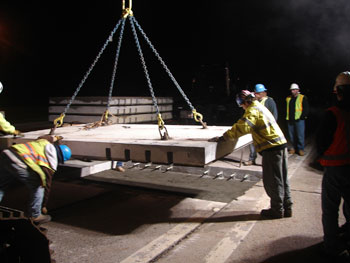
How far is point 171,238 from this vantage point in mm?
3725

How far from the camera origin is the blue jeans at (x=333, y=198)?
2992 mm

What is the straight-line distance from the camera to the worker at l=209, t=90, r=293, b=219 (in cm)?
399

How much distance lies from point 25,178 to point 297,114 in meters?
6.61

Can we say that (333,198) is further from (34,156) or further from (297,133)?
(297,133)

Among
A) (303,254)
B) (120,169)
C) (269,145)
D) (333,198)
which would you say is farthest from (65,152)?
(120,169)

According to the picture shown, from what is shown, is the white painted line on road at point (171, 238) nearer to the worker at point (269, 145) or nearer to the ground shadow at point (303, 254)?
the worker at point (269, 145)

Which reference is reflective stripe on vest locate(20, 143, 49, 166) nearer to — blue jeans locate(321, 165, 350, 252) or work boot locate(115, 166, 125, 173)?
blue jeans locate(321, 165, 350, 252)

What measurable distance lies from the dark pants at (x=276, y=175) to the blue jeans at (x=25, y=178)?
296 centimetres

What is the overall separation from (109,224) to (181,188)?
6.50 feet

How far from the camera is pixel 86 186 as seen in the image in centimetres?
616

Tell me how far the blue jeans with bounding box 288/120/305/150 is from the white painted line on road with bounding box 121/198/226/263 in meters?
4.24

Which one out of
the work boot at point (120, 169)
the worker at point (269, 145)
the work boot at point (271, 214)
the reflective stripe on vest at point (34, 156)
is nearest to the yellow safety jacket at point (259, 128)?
the worker at point (269, 145)

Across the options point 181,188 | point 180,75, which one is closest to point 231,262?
point 181,188

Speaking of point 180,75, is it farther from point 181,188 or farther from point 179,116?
point 181,188
